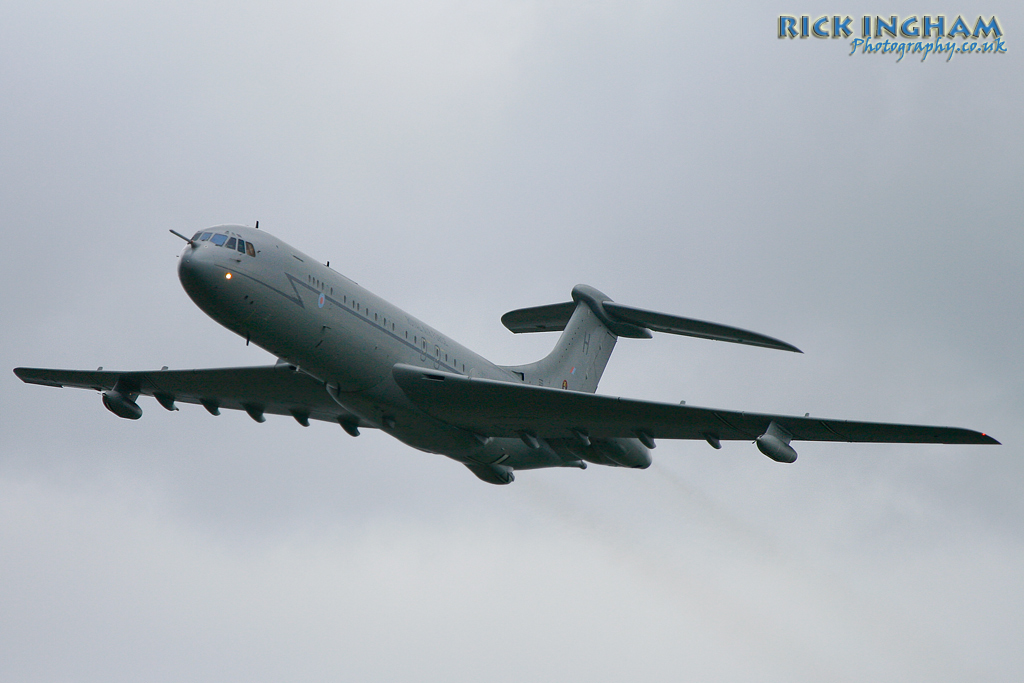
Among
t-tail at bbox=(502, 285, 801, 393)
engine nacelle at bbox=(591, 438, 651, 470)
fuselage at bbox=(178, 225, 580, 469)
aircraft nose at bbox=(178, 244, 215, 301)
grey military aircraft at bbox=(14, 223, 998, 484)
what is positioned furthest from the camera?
t-tail at bbox=(502, 285, 801, 393)

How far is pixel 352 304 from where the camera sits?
2495 centimetres

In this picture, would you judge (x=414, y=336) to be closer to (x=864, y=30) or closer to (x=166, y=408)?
(x=166, y=408)

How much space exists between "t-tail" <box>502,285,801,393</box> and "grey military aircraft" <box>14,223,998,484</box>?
796 mm

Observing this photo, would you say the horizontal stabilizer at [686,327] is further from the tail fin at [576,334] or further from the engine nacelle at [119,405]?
the engine nacelle at [119,405]

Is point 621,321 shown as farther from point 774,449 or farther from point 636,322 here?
point 774,449

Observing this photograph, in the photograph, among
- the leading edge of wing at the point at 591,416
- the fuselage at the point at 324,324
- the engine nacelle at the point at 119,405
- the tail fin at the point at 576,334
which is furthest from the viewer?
the tail fin at the point at 576,334

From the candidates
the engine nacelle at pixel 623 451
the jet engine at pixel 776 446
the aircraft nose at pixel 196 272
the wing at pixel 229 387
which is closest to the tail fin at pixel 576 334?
the engine nacelle at pixel 623 451

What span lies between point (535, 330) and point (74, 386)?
15449 mm

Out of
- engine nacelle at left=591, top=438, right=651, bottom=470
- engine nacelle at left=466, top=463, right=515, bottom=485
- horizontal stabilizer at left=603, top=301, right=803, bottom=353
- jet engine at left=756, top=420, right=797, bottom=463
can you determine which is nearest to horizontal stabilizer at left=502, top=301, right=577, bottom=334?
horizontal stabilizer at left=603, top=301, right=803, bottom=353

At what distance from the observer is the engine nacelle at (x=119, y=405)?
29.9 metres

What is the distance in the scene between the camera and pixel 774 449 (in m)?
24.0

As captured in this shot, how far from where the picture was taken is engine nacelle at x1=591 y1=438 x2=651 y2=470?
28188 mm

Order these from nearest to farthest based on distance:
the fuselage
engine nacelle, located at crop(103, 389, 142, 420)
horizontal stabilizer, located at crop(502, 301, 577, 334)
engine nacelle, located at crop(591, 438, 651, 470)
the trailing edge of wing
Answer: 1. the fuselage
2. engine nacelle, located at crop(591, 438, 651, 470)
3. the trailing edge of wing
4. engine nacelle, located at crop(103, 389, 142, 420)
5. horizontal stabilizer, located at crop(502, 301, 577, 334)

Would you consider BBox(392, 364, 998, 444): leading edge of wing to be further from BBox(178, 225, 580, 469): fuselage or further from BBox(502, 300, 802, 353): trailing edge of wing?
BBox(502, 300, 802, 353): trailing edge of wing
